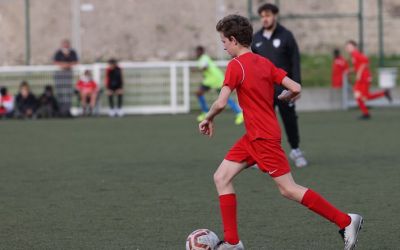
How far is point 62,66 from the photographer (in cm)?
2509

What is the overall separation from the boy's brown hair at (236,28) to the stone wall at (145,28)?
70.6 ft

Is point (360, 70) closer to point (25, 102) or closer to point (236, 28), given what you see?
point (25, 102)

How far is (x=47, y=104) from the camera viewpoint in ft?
78.4

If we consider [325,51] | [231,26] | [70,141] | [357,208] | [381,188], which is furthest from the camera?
[325,51]

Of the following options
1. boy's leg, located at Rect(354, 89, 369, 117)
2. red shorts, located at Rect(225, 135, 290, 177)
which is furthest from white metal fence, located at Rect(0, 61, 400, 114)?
red shorts, located at Rect(225, 135, 290, 177)

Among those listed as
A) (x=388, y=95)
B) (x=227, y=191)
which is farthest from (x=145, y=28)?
(x=227, y=191)

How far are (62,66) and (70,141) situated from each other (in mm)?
8692

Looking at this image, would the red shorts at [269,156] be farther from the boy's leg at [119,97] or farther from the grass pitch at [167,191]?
the boy's leg at [119,97]

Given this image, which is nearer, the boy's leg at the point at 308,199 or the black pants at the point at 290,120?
the boy's leg at the point at 308,199

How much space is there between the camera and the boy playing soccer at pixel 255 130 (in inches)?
255

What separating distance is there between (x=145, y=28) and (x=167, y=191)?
23.0 m

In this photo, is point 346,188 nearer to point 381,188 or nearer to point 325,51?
point 381,188

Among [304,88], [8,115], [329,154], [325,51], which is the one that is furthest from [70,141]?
[325,51]

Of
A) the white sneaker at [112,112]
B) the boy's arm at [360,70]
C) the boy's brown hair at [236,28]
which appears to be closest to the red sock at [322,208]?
the boy's brown hair at [236,28]
